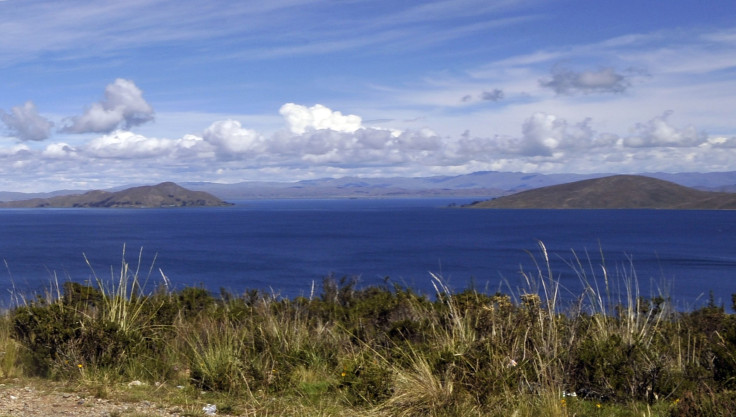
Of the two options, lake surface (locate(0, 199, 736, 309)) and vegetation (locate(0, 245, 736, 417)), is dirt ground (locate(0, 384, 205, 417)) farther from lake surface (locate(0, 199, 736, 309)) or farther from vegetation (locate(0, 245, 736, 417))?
lake surface (locate(0, 199, 736, 309))

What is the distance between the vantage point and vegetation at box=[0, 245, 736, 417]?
5965 millimetres

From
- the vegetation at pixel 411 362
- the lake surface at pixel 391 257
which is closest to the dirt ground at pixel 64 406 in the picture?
the vegetation at pixel 411 362

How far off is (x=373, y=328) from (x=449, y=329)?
190cm

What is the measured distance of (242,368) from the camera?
706cm

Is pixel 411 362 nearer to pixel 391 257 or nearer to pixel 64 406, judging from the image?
pixel 64 406

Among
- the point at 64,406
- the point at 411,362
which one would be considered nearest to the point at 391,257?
the point at 411,362

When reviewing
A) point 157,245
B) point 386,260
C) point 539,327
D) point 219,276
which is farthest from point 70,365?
point 157,245

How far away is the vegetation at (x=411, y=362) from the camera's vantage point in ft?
19.6

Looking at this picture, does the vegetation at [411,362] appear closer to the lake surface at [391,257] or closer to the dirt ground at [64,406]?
the dirt ground at [64,406]

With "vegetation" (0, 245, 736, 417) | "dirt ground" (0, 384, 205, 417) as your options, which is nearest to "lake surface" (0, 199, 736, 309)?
"vegetation" (0, 245, 736, 417)

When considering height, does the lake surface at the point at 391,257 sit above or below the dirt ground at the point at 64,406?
below

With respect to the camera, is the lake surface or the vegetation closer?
the vegetation

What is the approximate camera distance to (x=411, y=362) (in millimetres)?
6664

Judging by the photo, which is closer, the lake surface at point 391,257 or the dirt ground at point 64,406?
the dirt ground at point 64,406
